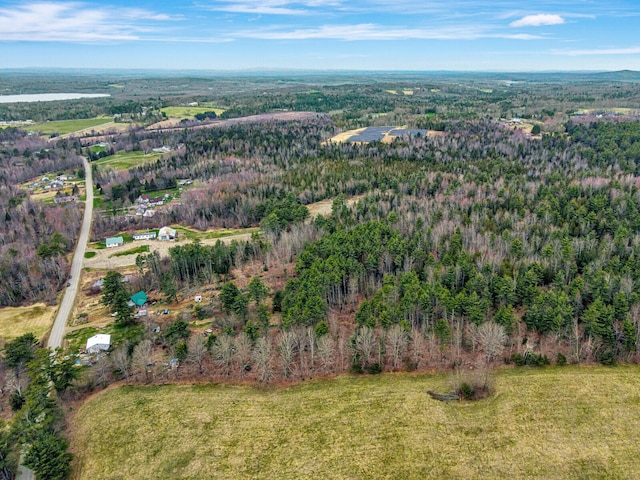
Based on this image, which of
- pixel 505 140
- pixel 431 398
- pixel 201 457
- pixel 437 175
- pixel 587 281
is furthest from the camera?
pixel 505 140

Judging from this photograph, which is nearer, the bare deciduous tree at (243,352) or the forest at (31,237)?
the bare deciduous tree at (243,352)

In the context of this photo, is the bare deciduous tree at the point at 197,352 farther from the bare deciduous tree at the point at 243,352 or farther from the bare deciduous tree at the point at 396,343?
the bare deciduous tree at the point at 396,343

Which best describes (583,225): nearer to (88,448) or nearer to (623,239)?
(623,239)

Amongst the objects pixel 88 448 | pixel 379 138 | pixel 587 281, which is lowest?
pixel 88 448

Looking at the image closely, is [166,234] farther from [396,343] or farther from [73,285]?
[396,343]

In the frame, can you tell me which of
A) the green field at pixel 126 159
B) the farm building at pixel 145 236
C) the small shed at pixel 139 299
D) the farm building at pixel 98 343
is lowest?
the farm building at pixel 98 343

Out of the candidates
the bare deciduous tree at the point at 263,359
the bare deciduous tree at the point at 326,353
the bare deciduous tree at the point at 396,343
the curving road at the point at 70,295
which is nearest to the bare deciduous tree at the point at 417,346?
the bare deciduous tree at the point at 396,343

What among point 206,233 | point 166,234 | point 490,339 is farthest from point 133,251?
point 490,339

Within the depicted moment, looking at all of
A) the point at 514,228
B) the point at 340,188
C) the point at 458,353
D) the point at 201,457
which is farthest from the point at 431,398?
the point at 340,188

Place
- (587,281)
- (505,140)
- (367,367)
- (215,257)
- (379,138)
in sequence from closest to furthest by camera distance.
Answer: (367,367) < (587,281) < (215,257) < (505,140) < (379,138)
